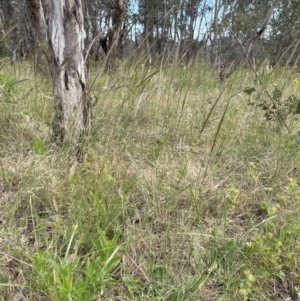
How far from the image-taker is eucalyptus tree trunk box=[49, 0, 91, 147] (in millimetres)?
1437

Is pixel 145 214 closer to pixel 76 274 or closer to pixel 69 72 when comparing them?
pixel 76 274

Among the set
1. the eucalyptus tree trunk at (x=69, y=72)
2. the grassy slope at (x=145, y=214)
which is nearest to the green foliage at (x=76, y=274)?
the grassy slope at (x=145, y=214)

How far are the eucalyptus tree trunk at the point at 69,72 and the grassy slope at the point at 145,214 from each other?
12 centimetres

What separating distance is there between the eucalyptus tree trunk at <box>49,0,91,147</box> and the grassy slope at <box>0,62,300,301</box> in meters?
0.12

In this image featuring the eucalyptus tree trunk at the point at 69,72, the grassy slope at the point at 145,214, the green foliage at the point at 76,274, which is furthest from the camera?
the eucalyptus tree trunk at the point at 69,72

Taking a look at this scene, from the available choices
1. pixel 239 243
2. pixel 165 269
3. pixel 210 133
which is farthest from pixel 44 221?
pixel 210 133

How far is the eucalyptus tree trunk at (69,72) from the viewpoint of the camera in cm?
144

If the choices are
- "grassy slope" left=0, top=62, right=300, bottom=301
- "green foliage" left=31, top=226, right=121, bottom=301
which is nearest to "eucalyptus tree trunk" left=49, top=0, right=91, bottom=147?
"grassy slope" left=0, top=62, right=300, bottom=301

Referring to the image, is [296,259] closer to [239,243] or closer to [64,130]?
[239,243]

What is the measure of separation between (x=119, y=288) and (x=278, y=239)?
0.65m

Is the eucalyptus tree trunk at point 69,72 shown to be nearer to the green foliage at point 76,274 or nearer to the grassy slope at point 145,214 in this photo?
the grassy slope at point 145,214

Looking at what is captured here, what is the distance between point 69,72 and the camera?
152 centimetres

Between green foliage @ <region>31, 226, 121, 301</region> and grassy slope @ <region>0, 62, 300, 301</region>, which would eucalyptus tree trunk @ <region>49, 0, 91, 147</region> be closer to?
grassy slope @ <region>0, 62, 300, 301</region>

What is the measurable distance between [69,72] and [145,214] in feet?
2.94
